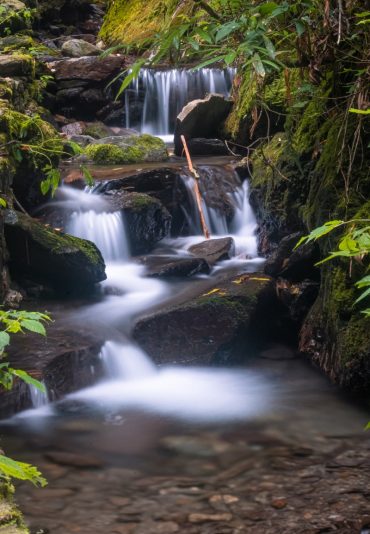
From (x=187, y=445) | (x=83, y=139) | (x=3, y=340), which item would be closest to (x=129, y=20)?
(x=83, y=139)

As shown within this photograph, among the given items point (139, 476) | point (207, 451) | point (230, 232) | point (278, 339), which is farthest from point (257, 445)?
point (230, 232)

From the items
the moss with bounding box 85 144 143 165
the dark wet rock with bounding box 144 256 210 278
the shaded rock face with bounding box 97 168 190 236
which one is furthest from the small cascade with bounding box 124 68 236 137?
the dark wet rock with bounding box 144 256 210 278

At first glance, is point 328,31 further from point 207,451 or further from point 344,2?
point 207,451

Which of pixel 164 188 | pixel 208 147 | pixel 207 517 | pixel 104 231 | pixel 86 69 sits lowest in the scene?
pixel 207 517

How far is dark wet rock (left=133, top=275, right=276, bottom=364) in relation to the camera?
5.06 meters

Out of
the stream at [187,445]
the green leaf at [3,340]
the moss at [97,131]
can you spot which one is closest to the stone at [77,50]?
the moss at [97,131]

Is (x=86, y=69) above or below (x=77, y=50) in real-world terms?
below

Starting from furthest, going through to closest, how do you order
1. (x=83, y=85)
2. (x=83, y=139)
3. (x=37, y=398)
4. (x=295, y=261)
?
(x=83, y=85) < (x=83, y=139) < (x=295, y=261) < (x=37, y=398)

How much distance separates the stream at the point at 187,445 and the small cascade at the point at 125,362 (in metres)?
0.01

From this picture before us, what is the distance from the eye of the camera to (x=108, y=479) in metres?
3.15

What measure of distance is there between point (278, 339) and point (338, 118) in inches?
85.4

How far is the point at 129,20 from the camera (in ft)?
55.0

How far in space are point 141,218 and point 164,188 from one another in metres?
0.84

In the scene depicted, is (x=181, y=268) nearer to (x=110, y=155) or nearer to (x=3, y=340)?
(x=110, y=155)
